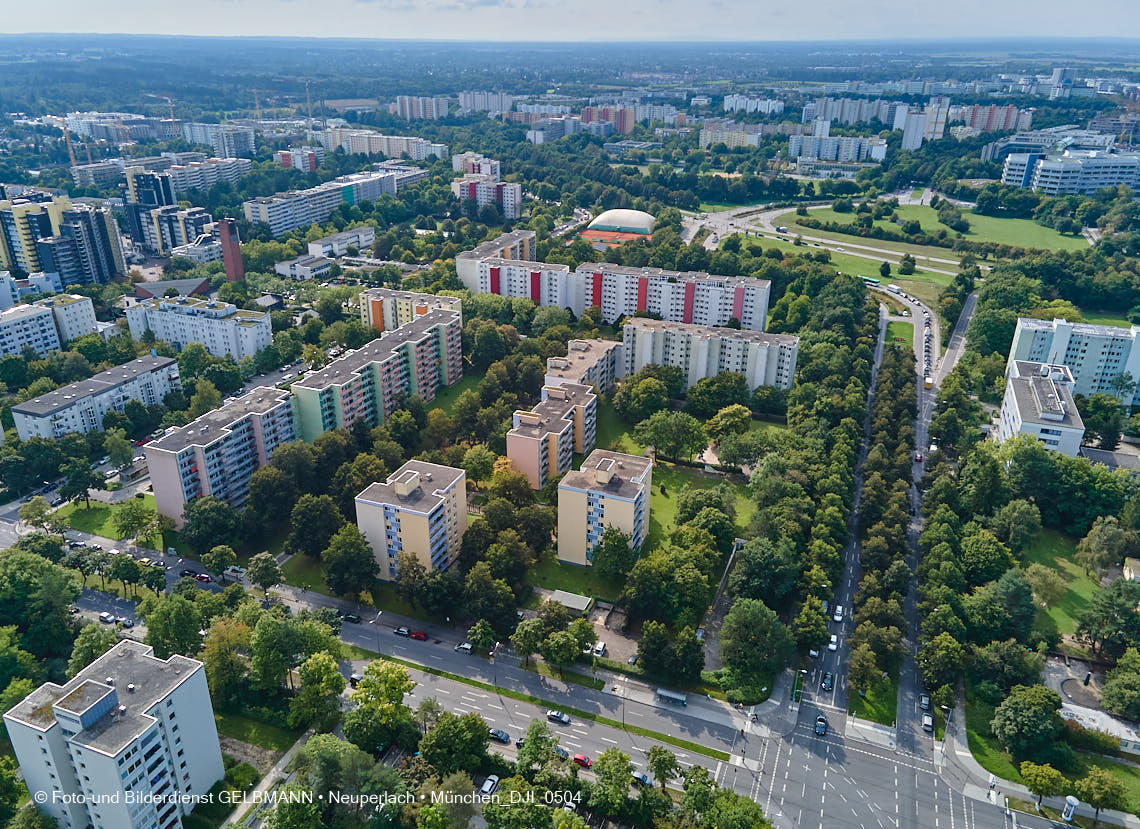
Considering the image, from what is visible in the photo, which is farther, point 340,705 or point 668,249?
point 668,249

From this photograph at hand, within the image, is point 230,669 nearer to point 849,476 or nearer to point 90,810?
point 90,810

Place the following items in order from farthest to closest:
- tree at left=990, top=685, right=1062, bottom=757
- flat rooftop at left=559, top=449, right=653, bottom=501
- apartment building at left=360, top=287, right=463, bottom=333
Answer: apartment building at left=360, top=287, right=463, bottom=333
flat rooftop at left=559, top=449, right=653, bottom=501
tree at left=990, top=685, right=1062, bottom=757

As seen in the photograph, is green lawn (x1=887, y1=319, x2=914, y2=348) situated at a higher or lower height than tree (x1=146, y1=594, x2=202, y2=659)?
lower

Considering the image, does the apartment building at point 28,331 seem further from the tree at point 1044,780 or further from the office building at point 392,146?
the office building at point 392,146

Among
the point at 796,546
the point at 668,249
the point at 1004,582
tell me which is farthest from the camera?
the point at 668,249

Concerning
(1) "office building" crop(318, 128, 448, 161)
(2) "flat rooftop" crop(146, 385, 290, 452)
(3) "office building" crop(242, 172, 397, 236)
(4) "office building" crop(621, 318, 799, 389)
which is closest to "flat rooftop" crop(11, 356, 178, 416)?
(2) "flat rooftop" crop(146, 385, 290, 452)

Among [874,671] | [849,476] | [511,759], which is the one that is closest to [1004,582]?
[874,671]

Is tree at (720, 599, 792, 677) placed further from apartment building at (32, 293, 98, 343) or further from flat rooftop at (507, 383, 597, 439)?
apartment building at (32, 293, 98, 343)
